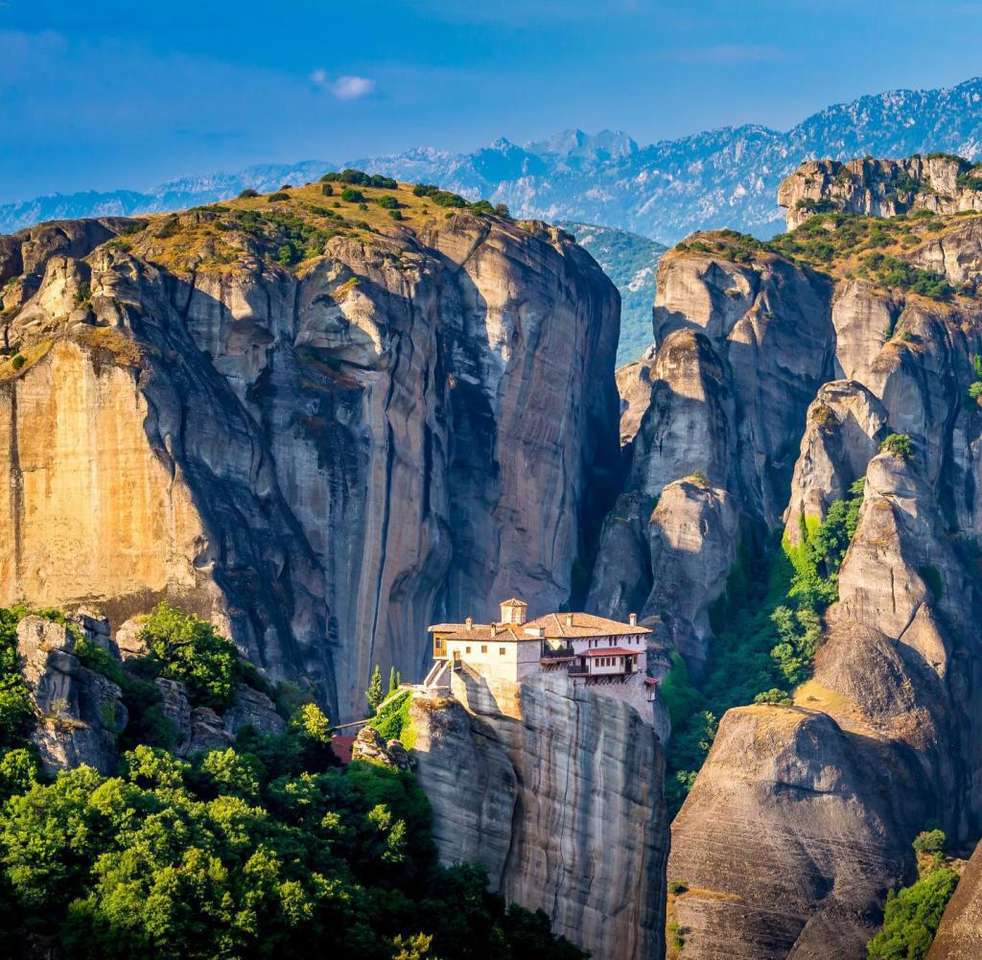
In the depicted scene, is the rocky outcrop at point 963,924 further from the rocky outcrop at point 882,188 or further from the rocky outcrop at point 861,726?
the rocky outcrop at point 882,188

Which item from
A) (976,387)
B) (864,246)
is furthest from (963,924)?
(864,246)

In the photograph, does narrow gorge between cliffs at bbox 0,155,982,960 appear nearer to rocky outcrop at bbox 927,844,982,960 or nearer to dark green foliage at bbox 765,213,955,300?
rocky outcrop at bbox 927,844,982,960

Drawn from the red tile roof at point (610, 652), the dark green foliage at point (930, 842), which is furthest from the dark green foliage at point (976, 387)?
the red tile roof at point (610, 652)

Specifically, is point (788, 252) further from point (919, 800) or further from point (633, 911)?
point (633, 911)

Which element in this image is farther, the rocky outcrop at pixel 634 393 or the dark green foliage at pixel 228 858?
the rocky outcrop at pixel 634 393

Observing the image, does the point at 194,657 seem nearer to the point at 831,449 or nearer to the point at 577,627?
the point at 577,627

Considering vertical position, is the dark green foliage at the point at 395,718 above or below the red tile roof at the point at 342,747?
above

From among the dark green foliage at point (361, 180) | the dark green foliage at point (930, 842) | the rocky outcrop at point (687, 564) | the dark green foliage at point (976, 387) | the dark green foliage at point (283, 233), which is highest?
the dark green foliage at point (361, 180)
